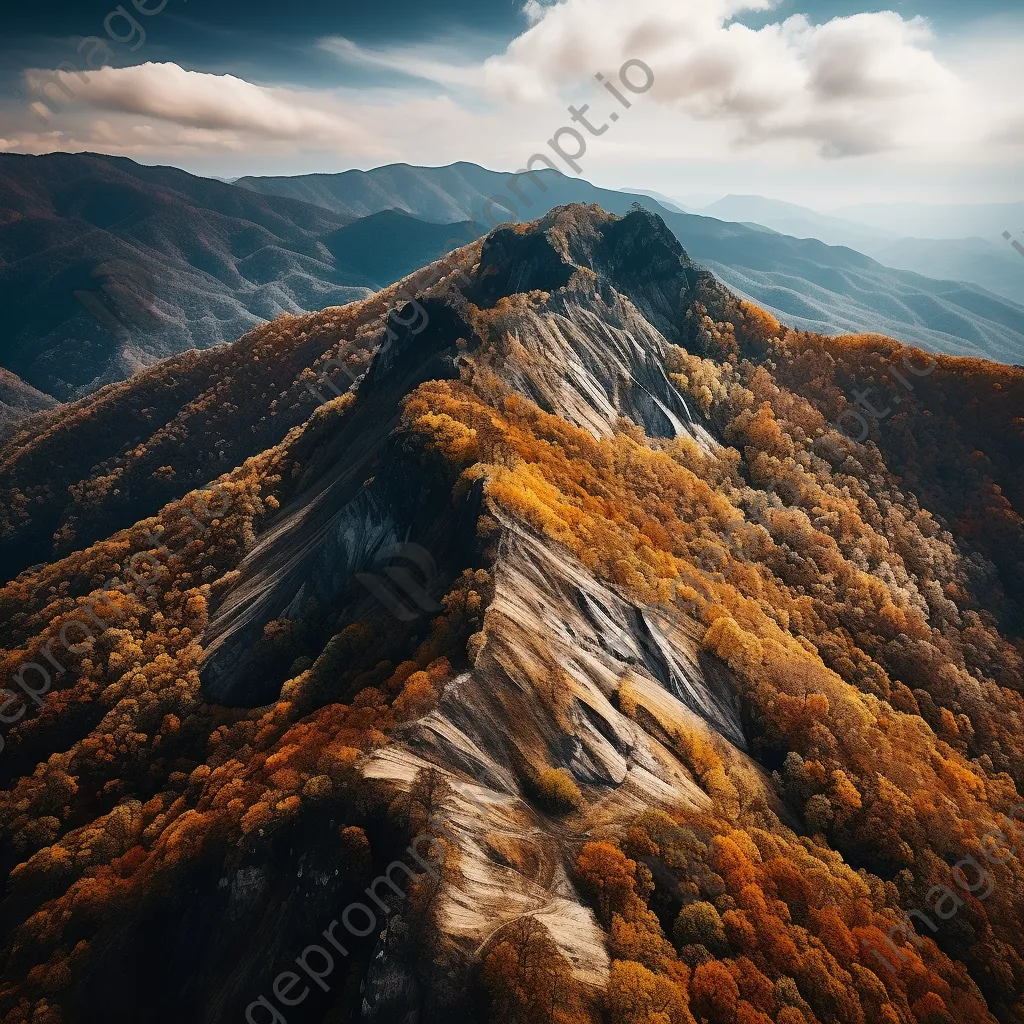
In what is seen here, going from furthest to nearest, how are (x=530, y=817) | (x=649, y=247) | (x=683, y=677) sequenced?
(x=649, y=247) → (x=683, y=677) → (x=530, y=817)

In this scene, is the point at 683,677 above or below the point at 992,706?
above

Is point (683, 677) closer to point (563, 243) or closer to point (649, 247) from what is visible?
point (563, 243)

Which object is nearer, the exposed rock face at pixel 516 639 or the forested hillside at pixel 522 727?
the forested hillside at pixel 522 727

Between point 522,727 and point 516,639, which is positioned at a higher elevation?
point 516,639

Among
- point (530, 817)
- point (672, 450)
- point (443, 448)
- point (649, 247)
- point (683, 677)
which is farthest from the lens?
point (649, 247)

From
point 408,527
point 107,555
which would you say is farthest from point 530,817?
point 107,555

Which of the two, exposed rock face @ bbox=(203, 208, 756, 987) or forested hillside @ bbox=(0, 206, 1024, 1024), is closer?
forested hillside @ bbox=(0, 206, 1024, 1024)

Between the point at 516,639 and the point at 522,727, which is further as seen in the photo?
the point at 516,639

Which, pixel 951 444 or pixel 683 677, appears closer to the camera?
pixel 683 677
